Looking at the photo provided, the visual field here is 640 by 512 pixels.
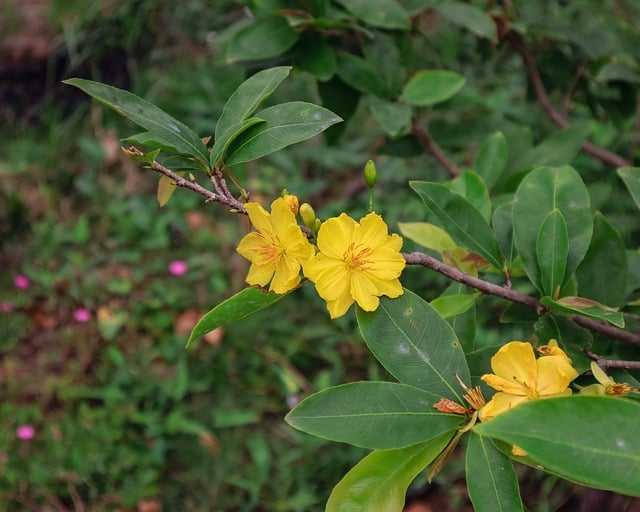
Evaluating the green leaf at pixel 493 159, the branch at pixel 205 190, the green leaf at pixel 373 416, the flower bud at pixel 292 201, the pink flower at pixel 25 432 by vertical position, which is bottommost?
the pink flower at pixel 25 432

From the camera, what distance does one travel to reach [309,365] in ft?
7.24

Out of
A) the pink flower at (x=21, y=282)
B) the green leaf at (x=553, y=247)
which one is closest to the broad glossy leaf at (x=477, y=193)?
the green leaf at (x=553, y=247)

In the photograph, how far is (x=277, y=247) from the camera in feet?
2.44

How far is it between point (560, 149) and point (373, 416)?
80 cm

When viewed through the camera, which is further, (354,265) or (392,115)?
(392,115)

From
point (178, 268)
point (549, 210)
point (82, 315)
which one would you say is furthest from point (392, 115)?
point (82, 315)

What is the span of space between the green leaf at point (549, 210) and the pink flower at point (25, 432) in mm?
1662

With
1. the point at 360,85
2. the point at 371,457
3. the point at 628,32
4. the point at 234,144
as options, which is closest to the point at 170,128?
the point at 234,144

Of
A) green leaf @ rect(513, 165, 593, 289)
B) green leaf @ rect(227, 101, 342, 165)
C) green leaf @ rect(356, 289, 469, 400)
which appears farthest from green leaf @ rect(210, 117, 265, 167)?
green leaf @ rect(513, 165, 593, 289)

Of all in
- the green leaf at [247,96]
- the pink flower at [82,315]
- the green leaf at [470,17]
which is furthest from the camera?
the pink flower at [82,315]

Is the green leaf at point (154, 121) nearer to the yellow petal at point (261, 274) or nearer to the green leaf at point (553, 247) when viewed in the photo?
the yellow petal at point (261, 274)

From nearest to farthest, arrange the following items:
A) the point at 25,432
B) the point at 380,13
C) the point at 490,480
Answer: the point at 490,480 < the point at 380,13 < the point at 25,432

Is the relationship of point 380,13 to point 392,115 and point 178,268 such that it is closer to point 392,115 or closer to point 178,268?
point 392,115

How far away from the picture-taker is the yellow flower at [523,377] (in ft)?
2.25
